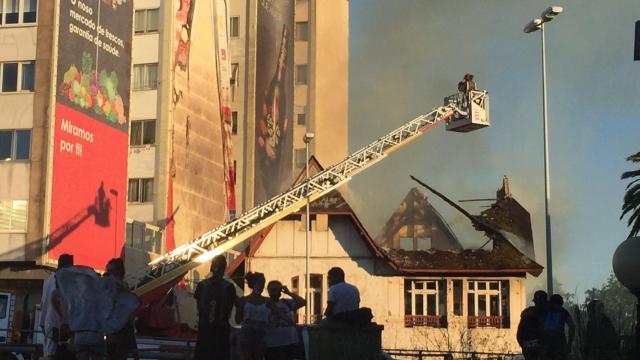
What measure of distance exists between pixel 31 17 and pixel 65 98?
14.1 feet

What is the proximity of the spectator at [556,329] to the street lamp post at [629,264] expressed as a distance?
1093 millimetres

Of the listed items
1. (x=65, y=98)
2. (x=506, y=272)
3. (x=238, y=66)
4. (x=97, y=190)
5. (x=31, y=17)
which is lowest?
→ (x=506, y=272)

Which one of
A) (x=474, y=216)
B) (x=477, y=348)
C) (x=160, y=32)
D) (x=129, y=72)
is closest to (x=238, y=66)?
(x=160, y=32)

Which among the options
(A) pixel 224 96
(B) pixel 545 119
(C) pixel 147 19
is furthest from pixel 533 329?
(A) pixel 224 96

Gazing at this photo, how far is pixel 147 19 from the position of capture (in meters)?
62.4

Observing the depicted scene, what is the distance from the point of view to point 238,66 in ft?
260

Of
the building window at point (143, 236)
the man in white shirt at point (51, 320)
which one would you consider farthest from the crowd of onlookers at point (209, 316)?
the building window at point (143, 236)

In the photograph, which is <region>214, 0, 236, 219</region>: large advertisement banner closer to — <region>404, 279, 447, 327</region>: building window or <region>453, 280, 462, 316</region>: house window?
<region>404, 279, 447, 327</region>: building window

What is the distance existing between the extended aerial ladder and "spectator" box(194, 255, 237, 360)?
89.6 ft

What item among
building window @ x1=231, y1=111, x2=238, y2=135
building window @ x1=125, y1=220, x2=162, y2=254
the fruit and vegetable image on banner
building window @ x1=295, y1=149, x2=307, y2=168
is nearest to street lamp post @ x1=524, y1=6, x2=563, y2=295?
the fruit and vegetable image on banner

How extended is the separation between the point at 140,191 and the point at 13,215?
14.0 metres

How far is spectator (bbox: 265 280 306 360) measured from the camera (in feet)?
49.5

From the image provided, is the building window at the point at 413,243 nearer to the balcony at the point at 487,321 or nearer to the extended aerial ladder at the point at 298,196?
the balcony at the point at 487,321

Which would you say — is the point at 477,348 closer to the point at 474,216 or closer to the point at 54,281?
the point at 474,216
